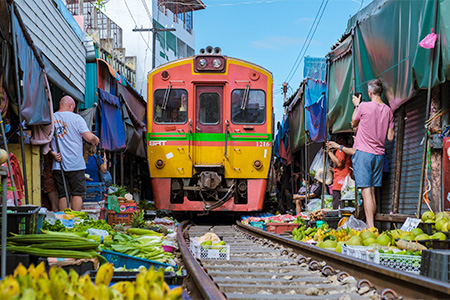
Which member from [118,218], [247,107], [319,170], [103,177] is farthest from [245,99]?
[118,218]

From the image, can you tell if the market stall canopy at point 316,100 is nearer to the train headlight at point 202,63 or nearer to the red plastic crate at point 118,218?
the train headlight at point 202,63

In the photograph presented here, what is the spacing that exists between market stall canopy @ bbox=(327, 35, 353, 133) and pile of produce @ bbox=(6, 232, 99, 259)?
579 cm

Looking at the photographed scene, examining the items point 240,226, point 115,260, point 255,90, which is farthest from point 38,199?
point 255,90

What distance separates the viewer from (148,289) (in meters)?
2.03

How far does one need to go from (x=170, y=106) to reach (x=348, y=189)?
4.55 metres

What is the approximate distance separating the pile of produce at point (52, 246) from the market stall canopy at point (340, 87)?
5786 millimetres

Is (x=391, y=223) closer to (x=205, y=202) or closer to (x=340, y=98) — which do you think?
(x=340, y=98)

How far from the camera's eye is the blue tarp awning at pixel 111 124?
37.1ft

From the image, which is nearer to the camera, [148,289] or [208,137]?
[148,289]

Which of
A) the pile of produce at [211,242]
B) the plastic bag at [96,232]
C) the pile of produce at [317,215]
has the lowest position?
the pile of produce at [317,215]

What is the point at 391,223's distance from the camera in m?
7.32

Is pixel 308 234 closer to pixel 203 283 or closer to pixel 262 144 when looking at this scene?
pixel 203 283

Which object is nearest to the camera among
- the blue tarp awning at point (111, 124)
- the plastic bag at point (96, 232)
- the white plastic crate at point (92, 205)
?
the plastic bag at point (96, 232)

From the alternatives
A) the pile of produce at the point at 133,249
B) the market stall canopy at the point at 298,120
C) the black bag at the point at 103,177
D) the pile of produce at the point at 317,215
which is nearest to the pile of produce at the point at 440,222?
the pile of produce at the point at 133,249
